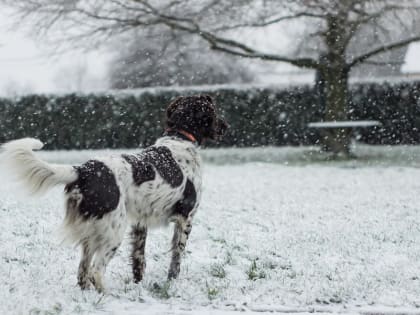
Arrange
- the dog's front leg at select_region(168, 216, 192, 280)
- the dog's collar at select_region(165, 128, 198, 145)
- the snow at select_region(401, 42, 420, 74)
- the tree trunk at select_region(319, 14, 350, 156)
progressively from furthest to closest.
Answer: the snow at select_region(401, 42, 420, 74) < the tree trunk at select_region(319, 14, 350, 156) < the dog's collar at select_region(165, 128, 198, 145) < the dog's front leg at select_region(168, 216, 192, 280)

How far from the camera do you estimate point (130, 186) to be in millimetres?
3902

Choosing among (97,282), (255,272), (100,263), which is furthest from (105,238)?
(255,272)

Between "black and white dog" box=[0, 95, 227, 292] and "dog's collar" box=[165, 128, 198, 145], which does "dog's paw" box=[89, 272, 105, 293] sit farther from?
"dog's collar" box=[165, 128, 198, 145]

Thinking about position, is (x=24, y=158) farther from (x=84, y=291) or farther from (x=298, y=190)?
(x=298, y=190)

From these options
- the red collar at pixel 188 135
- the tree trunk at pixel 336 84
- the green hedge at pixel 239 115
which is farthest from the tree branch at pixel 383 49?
the red collar at pixel 188 135

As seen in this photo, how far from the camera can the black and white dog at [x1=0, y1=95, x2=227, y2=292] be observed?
362 centimetres

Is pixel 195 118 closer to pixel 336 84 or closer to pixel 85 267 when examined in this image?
pixel 85 267

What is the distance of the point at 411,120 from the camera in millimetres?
16047

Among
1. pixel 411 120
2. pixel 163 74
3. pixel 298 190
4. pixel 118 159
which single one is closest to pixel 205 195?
pixel 298 190

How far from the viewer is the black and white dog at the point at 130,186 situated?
3.62 meters

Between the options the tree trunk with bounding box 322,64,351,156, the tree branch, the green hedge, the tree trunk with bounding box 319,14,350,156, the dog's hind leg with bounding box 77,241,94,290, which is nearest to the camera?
the dog's hind leg with bounding box 77,241,94,290

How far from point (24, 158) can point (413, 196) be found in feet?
22.4

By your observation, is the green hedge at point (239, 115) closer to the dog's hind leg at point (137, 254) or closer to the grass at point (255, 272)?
the grass at point (255, 272)

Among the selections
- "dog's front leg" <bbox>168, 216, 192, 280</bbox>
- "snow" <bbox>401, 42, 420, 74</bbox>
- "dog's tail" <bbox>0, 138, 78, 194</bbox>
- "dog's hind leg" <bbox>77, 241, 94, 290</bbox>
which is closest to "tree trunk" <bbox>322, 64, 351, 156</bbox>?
"snow" <bbox>401, 42, 420, 74</bbox>
